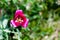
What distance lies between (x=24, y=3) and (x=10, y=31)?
Result: 44cm

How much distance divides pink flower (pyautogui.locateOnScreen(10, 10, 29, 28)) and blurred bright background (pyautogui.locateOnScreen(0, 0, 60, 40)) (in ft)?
0.23

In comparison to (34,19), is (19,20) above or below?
below

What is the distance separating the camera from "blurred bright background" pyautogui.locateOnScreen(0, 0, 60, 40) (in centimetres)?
215

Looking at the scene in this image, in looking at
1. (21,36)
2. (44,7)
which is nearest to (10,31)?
(21,36)

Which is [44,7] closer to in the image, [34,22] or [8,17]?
[34,22]

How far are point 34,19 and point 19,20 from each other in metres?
0.31

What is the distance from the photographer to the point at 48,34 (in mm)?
2305

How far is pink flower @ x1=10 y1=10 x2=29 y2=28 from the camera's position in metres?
2.10

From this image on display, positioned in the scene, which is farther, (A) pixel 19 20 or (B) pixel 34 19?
(B) pixel 34 19

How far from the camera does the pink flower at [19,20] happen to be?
210 cm

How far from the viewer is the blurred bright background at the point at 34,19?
2145mm

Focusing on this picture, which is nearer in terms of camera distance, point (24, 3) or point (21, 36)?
point (21, 36)

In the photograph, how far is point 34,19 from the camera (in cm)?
240

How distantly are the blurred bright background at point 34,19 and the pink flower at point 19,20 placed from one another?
70mm
